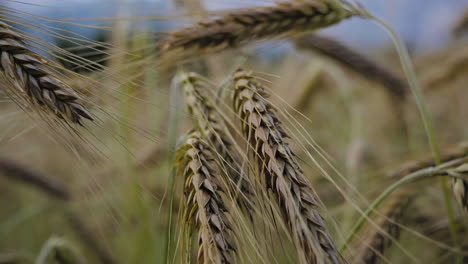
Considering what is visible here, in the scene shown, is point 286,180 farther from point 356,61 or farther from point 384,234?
point 356,61

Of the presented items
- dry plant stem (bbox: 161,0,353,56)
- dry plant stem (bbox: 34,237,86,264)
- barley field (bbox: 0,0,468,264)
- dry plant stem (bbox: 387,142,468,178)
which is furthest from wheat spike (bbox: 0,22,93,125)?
dry plant stem (bbox: 387,142,468,178)

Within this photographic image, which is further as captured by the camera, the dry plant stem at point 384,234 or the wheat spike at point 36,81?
the dry plant stem at point 384,234

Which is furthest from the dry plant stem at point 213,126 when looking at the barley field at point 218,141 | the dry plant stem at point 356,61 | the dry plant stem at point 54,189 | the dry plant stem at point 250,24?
the dry plant stem at point 54,189

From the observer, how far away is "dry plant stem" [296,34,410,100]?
4.30 ft

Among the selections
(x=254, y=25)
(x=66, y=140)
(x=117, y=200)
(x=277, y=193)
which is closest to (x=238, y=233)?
(x=277, y=193)

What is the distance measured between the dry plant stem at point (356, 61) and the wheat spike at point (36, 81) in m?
0.91

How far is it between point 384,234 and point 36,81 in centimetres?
64

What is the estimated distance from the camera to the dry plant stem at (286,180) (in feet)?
1.46

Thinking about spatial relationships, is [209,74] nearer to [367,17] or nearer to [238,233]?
[367,17]

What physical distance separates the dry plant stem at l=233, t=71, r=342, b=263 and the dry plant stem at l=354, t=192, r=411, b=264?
0.98 ft

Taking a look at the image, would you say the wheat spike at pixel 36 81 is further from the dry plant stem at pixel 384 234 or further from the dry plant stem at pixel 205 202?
the dry plant stem at pixel 384 234

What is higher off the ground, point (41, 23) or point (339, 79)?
point (41, 23)

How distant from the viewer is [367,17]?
79cm

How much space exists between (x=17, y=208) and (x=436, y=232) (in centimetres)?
203
